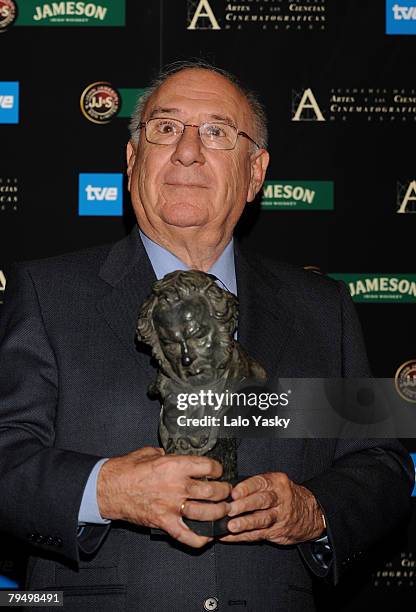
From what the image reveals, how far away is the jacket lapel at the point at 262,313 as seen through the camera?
1802 mm

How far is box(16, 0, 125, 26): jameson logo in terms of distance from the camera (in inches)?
107

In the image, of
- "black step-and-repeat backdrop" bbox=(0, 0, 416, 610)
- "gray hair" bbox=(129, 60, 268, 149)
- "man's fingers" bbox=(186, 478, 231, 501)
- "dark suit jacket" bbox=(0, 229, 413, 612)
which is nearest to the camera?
"man's fingers" bbox=(186, 478, 231, 501)

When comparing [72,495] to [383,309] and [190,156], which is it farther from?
[383,309]

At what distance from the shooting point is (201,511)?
146cm

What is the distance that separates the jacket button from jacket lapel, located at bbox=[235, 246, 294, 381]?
0.45 m

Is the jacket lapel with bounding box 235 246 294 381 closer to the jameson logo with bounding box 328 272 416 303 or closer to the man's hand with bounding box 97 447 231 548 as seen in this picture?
the man's hand with bounding box 97 447 231 548

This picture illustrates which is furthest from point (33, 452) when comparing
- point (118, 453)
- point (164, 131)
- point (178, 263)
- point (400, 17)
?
point (400, 17)

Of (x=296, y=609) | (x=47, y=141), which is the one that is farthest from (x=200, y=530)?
(x=47, y=141)

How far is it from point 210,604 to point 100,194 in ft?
4.70

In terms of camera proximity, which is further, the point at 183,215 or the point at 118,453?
the point at 183,215

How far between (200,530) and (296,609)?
380 mm

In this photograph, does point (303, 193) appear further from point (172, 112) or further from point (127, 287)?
point (127, 287)

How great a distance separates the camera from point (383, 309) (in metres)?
2.70

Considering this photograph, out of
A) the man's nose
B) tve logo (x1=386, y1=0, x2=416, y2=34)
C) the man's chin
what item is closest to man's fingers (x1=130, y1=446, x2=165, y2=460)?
the man's chin
